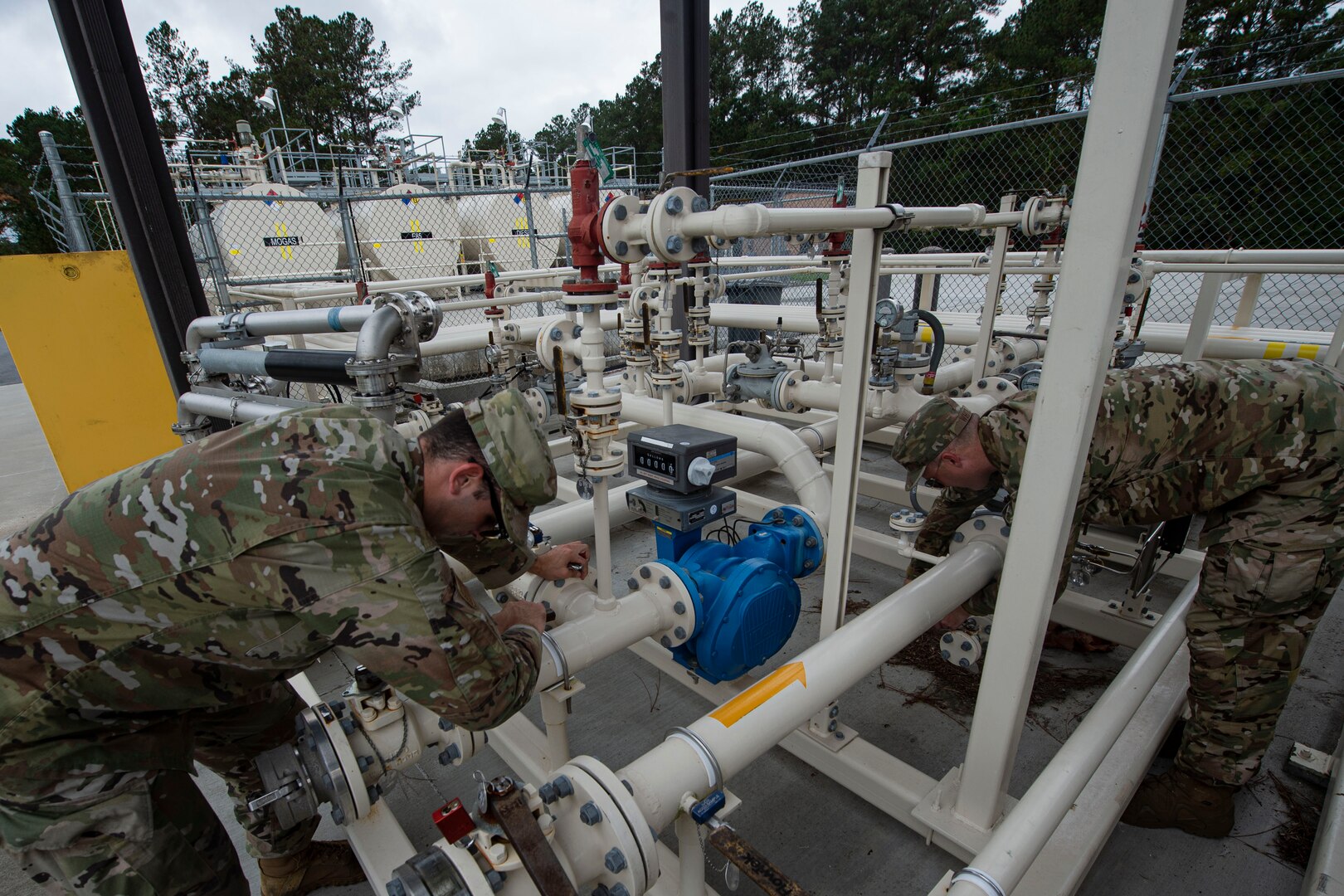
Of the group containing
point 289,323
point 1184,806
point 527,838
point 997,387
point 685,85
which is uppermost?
point 685,85

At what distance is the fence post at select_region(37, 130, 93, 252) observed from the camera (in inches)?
157

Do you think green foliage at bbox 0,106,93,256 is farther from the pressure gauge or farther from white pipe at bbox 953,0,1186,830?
white pipe at bbox 953,0,1186,830

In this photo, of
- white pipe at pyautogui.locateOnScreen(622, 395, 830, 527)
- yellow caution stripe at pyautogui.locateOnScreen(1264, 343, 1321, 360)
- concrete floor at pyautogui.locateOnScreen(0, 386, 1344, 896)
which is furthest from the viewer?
yellow caution stripe at pyautogui.locateOnScreen(1264, 343, 1321, 360)

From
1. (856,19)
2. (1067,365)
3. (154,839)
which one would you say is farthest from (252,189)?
(856,19)

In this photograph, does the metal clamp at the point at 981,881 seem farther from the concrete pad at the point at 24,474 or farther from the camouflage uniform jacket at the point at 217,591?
the concrete pad at the point at 24,474

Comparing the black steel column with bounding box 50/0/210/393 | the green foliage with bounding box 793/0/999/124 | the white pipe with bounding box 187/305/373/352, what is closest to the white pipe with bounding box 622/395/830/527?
the white pipe with bounding box 187/305/373/352

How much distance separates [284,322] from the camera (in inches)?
88.7

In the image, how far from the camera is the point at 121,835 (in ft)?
4.19

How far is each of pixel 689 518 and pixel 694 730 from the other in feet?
2.50

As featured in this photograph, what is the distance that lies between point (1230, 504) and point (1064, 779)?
40.7 inches

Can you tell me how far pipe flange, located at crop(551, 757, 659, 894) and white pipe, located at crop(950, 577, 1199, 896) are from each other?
21.5 inches

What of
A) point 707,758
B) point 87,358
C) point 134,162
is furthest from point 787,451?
point 87,358

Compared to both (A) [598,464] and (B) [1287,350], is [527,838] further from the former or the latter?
(B) [1287,350]

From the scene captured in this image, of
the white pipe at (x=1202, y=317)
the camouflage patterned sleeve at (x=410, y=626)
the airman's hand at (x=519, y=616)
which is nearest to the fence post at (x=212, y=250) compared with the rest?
the airman's hand at (x=519, y=616)
